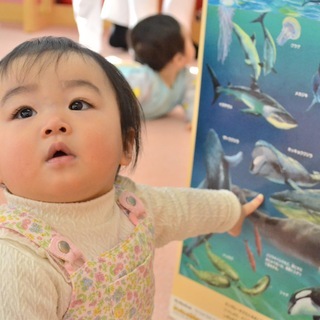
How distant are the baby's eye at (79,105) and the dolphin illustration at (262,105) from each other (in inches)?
9.5

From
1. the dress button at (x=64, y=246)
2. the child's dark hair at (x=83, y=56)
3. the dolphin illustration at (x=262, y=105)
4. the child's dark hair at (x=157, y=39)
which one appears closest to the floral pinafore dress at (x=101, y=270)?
the dress button at (x=64, y=246)

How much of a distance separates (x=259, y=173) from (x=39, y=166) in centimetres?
34

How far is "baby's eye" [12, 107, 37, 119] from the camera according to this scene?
58 cm

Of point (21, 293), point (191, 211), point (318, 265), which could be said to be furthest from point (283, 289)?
point (21, 293)

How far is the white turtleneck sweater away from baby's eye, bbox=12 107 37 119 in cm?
9

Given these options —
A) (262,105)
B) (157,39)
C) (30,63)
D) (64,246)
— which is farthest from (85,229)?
(157,39)

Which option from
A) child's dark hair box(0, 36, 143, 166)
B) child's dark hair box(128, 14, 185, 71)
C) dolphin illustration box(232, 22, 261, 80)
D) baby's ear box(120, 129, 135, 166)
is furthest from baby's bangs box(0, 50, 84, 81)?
child's dark hair box(128, 14, 185, 71)

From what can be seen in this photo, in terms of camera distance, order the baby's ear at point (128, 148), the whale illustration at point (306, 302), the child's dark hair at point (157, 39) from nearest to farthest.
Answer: the baby's ear at point (128, 148) < the whale illustration at point (306, 302) < the child's dark hair at point (157, 39)

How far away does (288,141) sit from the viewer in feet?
2.41

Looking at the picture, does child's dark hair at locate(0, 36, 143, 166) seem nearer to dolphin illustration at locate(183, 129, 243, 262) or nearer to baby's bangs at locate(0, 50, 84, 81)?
baby's bangs at locate(0, 50, 84, 81)

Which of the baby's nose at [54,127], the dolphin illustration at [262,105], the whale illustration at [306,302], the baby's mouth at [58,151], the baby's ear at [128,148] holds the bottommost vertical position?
the whale illustration at [306,302]

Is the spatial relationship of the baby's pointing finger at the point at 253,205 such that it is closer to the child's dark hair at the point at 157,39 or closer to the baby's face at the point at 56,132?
the baby's face at the point at 56,132

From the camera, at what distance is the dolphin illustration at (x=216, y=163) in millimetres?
805

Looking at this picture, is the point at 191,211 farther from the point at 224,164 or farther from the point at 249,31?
the point at 249,31
